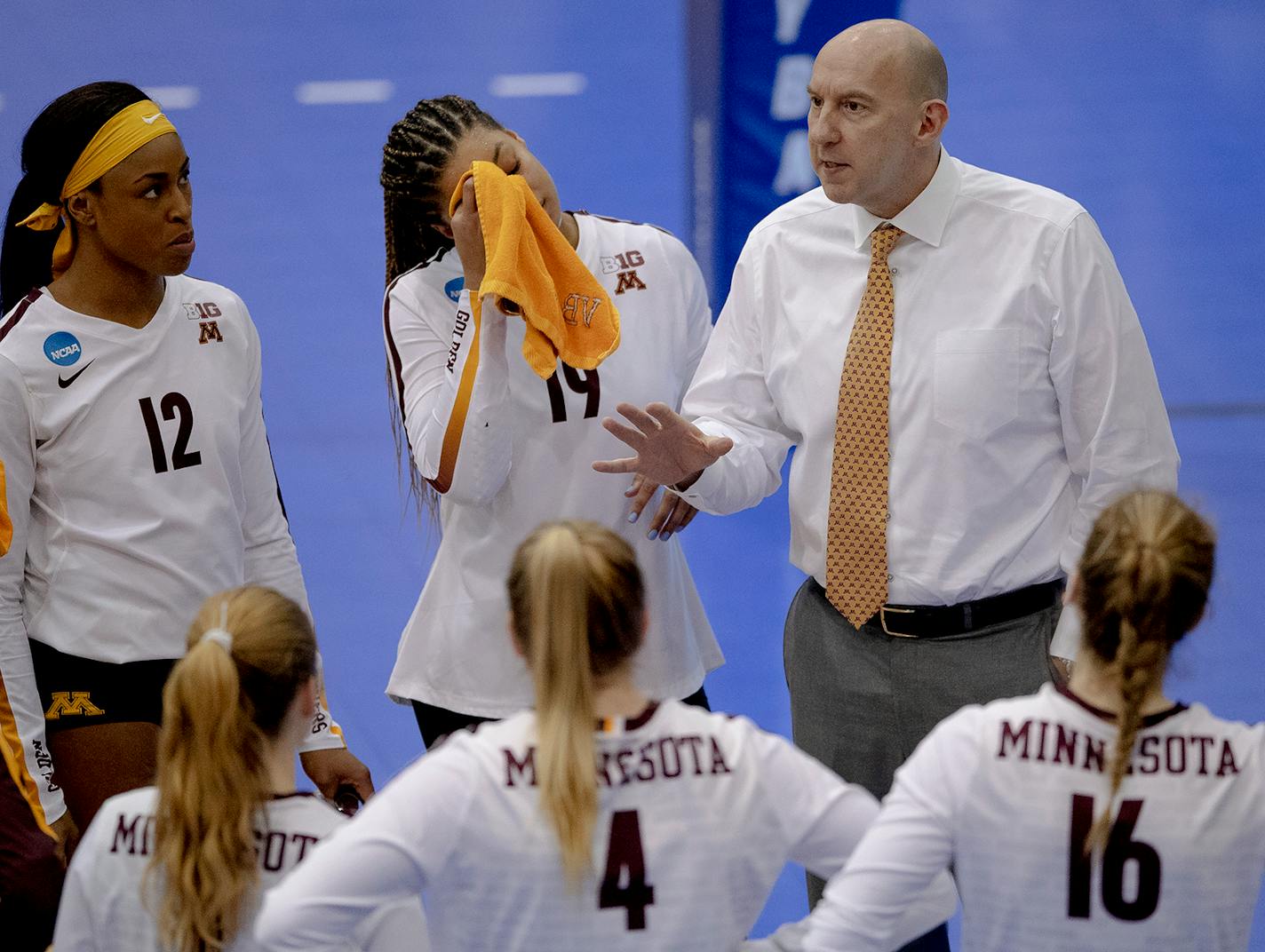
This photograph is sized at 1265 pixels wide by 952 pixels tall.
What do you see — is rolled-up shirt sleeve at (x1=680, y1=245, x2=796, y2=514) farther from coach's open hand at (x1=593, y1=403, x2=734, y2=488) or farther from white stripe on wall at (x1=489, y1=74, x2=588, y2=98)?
white stripe on wall at (x1=489, y1=74, x2=588, y2=98)

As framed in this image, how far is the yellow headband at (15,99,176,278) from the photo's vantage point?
2.85m

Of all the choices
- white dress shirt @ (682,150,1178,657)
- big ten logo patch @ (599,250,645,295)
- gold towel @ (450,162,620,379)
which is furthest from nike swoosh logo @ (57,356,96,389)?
white dress shirt @ (682,150,1178,657)

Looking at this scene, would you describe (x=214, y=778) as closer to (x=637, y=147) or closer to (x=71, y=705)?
(x=71, y=705)

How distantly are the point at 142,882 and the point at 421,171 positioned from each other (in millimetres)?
1467

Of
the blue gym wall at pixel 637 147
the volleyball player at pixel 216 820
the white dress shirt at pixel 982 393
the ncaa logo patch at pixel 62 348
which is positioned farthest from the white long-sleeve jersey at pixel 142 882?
the blue gym wall at pixel 637 147

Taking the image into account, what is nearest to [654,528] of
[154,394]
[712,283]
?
[154,394]

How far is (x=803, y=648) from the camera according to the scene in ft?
9.87

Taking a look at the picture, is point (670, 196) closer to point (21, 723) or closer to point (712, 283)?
point (712, 283)

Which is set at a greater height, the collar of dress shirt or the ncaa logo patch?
the collar of dress shirt

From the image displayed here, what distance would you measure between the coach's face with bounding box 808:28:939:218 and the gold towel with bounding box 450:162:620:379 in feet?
1.51

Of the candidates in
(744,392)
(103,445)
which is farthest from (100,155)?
(744,392)

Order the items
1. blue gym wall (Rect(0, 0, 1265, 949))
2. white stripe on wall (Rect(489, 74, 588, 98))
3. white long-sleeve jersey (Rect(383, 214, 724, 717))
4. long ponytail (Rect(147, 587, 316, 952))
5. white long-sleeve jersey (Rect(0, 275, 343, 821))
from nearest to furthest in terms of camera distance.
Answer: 1. long ponytail (Rect(147, 587, 316, 952))
2. white long-sleeve jersey (Rect(0, 275, 343, 821))
3. white long-sleeve jersey (Rect(383, 214, 724, 717))
4. blue gym wall (Rect(0, 0, 1265, 949))
5. white stripe on wall (Rect(489, 74, 588, 98))

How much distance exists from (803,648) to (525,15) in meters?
4.52

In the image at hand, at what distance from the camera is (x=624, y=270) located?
3133 millimetres
